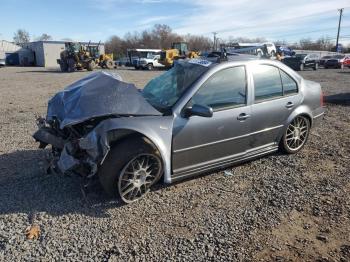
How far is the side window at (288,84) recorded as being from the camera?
5.35 m

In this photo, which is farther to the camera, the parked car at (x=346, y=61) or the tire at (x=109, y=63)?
the parked car at (x=346, y=61)

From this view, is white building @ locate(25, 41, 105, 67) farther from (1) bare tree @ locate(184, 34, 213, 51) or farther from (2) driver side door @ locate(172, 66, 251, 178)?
(2) driver side door @ locate(172, 66, 251, 178)

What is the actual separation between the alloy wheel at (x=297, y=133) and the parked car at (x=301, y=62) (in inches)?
1123

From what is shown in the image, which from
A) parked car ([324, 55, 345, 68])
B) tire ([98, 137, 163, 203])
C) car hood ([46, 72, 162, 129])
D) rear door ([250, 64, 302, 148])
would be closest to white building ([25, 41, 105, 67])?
parked car ([324, 55, 345, 68])

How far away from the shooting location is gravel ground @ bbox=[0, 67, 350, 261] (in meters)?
3.27

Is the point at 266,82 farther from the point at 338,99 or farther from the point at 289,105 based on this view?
the point at 338,99

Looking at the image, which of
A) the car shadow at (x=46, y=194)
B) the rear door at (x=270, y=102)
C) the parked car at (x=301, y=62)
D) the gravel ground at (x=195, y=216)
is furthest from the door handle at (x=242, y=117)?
the parked car at (x=301, y=62)

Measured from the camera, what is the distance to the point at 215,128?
4500 millimetres

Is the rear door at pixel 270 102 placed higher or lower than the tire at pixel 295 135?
higher

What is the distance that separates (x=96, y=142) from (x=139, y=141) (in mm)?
494

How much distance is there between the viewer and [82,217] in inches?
150

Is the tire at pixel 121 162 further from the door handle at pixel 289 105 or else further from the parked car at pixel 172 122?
the door handle at pixel 289 105

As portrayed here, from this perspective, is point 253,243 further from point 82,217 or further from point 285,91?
point 285,91

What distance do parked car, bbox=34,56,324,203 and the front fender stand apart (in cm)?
1
